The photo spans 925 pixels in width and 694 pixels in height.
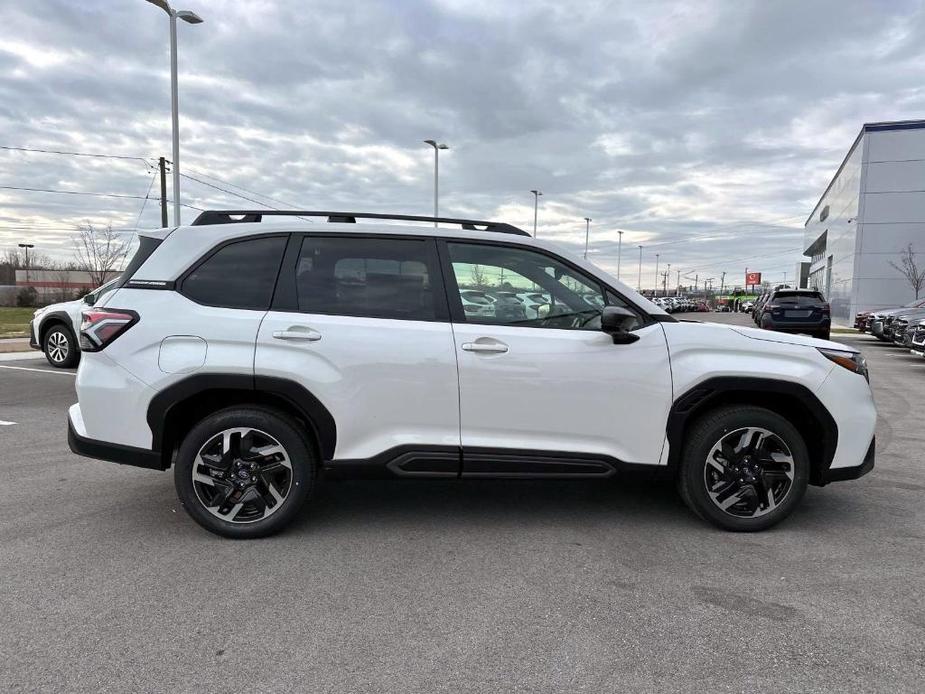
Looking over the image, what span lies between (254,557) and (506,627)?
1503mm

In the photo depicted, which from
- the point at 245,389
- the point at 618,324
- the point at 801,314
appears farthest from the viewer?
the point at 801,314

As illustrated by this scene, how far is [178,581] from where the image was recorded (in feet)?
10.7

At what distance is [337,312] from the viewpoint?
3750 millimetres

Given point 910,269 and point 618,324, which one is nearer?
point 618,324

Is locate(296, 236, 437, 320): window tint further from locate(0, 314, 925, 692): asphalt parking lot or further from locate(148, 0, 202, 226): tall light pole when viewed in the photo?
locate(148, 0, 202, 226): tall light pole

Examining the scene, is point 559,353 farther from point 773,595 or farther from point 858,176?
point 858,176

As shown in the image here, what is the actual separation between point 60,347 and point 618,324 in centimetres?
1150

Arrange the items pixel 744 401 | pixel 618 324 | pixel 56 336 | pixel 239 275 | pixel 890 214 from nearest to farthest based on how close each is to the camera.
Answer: pixel 618 324 → pixel 239 275 → pixel 744 401 → pixel 56 336 → pixel 890 214

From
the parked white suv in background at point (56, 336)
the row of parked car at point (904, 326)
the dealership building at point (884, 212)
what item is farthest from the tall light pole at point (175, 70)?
the dealership building at point (884, 212)

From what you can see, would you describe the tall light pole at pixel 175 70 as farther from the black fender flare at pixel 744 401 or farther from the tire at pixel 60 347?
the black fender flare at pixel 744 401

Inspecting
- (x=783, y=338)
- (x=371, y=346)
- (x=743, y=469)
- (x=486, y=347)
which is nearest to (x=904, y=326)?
(x=783, y=338)

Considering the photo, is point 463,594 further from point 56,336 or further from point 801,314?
point 801,314

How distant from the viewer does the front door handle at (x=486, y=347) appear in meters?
3.66

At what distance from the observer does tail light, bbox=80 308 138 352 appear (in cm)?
369
